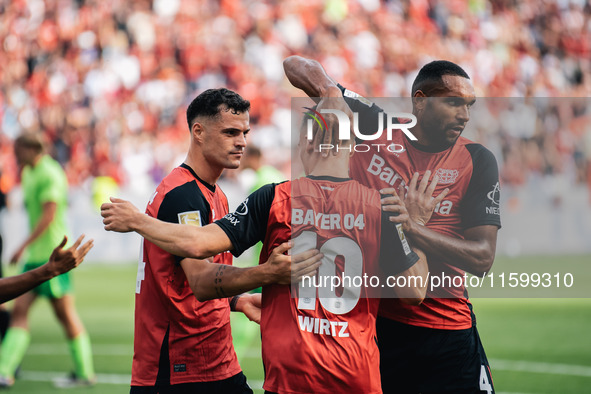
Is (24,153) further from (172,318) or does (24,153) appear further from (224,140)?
(172,318)

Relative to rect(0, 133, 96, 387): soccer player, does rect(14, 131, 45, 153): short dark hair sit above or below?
above

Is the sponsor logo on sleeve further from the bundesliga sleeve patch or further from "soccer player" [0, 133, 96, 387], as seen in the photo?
"soccer player" [0, 133, 96, 387]

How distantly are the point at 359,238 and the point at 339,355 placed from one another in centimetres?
53

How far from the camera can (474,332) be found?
13.9 ft

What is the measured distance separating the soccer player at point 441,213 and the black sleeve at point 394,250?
0.48 metres

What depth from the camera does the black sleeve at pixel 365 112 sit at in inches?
150

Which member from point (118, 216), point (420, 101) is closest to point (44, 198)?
point (118, 216)

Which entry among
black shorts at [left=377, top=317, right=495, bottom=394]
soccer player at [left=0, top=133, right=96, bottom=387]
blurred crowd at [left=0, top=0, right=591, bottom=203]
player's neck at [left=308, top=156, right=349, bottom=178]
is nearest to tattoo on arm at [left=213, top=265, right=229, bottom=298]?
player's neck at [left=308, top=156, right=349, bottom=178]

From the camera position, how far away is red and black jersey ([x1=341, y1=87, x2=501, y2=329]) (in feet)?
12.6

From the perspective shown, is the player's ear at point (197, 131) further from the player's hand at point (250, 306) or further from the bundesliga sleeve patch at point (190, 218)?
the player's hand at point (250, 306)

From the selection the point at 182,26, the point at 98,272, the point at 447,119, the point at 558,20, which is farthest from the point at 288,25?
the point at 447,119

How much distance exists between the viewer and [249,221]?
314 centimetres

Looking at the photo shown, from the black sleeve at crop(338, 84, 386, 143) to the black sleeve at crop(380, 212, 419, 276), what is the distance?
71 cm

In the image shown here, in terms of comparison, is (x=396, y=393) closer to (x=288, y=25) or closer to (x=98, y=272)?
(x=98, y=272)
